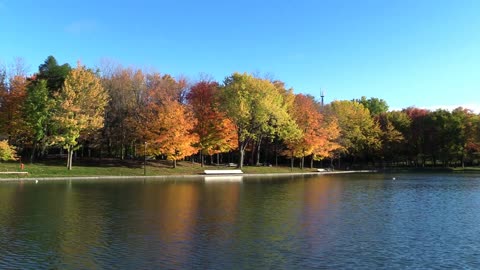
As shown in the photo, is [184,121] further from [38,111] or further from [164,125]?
[38,111]

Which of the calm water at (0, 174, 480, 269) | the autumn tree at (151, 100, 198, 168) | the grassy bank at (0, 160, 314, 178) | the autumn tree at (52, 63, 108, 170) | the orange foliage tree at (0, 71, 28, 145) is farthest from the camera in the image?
the autumn tree at (151, 100, 198, 168)

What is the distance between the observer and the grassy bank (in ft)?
158

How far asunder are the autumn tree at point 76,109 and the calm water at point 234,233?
959 inches

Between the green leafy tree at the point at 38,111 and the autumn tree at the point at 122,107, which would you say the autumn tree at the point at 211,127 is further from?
the green leafy tree at the point at 38,111

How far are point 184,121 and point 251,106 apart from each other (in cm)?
1215

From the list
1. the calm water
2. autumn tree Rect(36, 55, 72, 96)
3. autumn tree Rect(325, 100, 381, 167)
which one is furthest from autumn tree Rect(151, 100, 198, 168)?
autumn tree Rect(325, 100, 381, 167)

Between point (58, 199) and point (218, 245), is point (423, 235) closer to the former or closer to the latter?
point (218, 245)

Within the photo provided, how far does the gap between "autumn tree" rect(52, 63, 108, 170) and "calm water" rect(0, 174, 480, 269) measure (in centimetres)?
2435

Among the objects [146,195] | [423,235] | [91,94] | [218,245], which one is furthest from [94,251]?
[91,94]

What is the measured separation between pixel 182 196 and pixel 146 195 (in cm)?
252

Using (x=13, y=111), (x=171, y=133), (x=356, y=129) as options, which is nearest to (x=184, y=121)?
Result: (x=171, y=133)

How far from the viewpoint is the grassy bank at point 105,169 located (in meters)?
48.1

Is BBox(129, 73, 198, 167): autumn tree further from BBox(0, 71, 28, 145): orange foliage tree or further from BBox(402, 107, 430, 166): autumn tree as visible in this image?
BBox(402, 107, 430, 166): autumn tree

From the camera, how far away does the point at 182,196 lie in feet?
102
